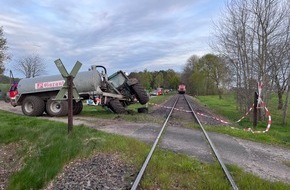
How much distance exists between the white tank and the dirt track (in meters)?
4.06

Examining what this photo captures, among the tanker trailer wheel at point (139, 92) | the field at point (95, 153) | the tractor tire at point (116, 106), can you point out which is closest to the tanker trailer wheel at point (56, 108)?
the tractor tire at point (116, 106)

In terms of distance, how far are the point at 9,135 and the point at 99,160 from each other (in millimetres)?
6377

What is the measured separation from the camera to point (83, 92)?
17.3m

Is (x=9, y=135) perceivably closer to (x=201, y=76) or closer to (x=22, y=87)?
(x=22, y=87)

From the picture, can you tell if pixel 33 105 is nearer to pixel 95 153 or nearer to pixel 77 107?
pixel 77 107

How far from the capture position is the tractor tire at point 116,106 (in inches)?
689

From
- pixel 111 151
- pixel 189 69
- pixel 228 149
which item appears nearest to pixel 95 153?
pixel 111 151

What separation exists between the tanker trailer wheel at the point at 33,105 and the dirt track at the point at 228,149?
222 inches

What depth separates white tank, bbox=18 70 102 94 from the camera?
17156 mm

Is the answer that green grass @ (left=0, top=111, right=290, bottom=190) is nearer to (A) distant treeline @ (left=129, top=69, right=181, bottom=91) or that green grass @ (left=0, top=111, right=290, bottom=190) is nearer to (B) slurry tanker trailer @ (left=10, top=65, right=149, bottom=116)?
(B) slurry tanker trailer @ (left=10, top=65, right=149, bottom=116)

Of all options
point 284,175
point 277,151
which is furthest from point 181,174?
point 277,151

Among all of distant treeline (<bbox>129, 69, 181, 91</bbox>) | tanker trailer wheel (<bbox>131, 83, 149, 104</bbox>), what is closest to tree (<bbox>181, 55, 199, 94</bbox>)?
distant treeline (<bbox>129, 69, 181, 91</bbox>)

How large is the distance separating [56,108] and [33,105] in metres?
1.25

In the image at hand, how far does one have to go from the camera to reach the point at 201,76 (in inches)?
3396
